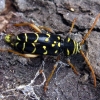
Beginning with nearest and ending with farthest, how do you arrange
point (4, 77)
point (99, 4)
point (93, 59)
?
point (4, 77) < point (93, 59) < point (99, 4)

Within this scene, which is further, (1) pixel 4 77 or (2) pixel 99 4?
(2) pixel 99 4

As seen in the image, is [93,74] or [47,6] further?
[47,6]

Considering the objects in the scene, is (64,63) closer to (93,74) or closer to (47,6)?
(93,74)

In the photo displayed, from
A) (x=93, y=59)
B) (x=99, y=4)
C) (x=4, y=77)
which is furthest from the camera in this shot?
(x=99, y=4)

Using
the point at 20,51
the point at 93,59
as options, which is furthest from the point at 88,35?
the point at 20,51

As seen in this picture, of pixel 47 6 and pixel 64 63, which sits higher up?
pixel 47 6

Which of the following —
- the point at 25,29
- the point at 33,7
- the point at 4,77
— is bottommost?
the point at 4,77

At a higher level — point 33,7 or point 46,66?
point 33,7

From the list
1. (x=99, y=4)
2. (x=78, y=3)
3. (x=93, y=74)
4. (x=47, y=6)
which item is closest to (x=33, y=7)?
(x=47, y=6)

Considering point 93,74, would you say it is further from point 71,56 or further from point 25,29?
point 25,29
